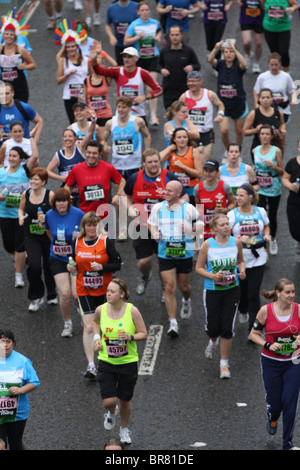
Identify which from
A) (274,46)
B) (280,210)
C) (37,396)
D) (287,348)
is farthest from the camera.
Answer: (274,46)

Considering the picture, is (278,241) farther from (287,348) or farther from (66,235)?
(287,348)

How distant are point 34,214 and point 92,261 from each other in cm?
149

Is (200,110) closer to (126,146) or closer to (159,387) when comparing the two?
(126,146)

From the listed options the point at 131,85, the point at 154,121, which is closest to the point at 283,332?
the point at 131,85

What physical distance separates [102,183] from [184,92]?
365cm

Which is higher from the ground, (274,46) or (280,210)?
(274,46)

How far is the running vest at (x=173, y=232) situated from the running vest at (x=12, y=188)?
2.09 meters

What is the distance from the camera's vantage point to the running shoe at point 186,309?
1280 cm

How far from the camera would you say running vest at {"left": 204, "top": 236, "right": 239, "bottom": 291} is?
11375 mm

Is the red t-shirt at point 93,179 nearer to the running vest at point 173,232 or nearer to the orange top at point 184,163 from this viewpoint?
the orange top at point 184,163

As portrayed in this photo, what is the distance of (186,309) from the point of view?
12852mm

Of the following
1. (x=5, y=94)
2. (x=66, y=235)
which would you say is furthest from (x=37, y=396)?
(x=5, y=94)

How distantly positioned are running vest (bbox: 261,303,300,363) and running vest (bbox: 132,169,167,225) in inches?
118

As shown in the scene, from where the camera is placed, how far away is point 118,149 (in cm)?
1412
